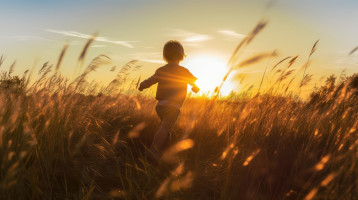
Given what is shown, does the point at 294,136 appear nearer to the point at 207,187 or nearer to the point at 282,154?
the point at 282,154

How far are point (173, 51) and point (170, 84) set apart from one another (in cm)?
49

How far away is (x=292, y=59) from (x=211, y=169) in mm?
1773

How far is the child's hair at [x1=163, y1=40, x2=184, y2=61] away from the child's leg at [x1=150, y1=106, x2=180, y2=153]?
750 millimetres

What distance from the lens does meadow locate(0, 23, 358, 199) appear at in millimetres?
1941

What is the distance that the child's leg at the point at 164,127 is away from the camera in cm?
342

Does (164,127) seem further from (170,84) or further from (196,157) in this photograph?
(196,157)

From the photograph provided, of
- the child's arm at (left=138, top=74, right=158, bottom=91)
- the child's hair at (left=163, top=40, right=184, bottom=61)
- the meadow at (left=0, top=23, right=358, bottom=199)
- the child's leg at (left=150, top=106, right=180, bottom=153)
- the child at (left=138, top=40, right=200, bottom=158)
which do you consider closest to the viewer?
the meadow at (left=0, top=23, right=358, bottom=199)

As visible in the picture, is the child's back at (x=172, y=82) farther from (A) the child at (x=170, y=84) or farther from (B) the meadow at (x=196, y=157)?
(B) the meadow at (x=196, y=157)

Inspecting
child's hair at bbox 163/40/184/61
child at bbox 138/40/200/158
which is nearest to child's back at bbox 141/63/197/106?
child at bbox 138/40/200/158

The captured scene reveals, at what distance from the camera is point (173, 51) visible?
13.1ft

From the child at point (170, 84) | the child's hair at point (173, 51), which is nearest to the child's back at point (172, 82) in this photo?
the child at point (170, 84)

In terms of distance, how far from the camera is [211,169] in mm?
2703

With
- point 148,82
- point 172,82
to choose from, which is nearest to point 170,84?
point 172,82

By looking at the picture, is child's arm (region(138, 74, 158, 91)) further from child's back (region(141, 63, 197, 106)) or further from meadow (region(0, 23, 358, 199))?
meadow (region(0, 23, 358, 199))
